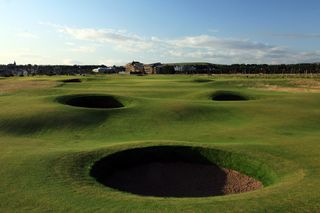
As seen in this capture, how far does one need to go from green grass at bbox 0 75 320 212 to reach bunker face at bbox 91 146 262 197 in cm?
61

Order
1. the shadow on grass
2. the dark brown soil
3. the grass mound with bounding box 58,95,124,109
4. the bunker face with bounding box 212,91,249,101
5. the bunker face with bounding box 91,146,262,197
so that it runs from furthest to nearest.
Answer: the bunker face with bounding box 212,91,249,101 < the grass mound with bounding box 58,95,124,109 < the shadow on grass < the bunker face with bounding box 91,146,262,197 < the dark brown soil

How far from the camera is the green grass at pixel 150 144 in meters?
11.1

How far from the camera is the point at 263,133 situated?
22891 millimetres

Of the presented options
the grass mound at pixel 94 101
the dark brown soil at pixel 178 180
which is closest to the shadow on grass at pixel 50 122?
the grass mound at pixel 94 101

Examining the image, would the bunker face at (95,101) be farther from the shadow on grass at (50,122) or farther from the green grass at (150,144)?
Answer: the shadow on grass at (50,122)

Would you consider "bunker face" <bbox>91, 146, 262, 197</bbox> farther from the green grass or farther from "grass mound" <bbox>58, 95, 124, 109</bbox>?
"grass mound" <bbox>58, 95, 124, 109</bbox>

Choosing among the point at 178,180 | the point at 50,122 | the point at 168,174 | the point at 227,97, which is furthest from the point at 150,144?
the point at 227,97

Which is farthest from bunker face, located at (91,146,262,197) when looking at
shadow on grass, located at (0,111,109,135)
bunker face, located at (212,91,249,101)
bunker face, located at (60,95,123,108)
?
bunker face, located at (212,91,249,101)

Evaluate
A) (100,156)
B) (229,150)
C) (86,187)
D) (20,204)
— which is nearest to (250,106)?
(229,150)

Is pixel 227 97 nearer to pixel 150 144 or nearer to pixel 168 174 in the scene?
pixel 150 144

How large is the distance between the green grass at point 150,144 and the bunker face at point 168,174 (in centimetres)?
61

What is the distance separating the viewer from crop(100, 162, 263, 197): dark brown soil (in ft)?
48.2

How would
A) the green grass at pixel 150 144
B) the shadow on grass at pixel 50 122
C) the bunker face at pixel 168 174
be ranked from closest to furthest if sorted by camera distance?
the green grass at pixel 150 144, the bunker face at pixel 168 174, the shadow on grass at pixel 50 122

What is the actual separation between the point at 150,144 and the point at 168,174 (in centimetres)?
244
